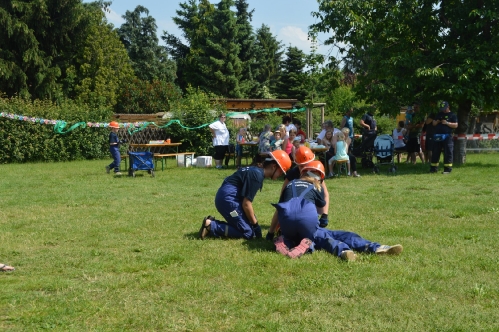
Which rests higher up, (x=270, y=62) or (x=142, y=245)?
(x=270, y=62)

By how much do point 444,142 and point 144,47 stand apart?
137ft

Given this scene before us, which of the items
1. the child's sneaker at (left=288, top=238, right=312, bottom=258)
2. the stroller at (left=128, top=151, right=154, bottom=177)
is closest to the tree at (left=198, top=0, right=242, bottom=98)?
the stroller at (left=128, top=151, right=154, bottom=177)

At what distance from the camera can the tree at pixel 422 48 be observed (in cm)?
1571

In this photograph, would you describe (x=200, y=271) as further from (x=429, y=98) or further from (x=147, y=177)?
(x=429, y=98)

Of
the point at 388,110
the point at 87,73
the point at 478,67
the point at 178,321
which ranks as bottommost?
the point at 178,321

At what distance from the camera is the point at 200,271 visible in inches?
227

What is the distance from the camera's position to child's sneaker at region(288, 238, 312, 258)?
244 inches

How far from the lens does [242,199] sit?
730 centimetres

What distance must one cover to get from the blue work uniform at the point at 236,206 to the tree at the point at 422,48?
375 inches

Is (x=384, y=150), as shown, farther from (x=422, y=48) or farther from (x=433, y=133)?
(x=422, y=48)

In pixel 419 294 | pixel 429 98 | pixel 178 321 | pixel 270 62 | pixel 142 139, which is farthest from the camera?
pixel 270 62

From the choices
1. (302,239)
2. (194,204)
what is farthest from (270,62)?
(302,239)

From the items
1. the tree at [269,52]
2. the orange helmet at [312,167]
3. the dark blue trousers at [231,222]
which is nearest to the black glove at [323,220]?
the orange helmet at [312,167]

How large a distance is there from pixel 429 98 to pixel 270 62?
1824 inches
